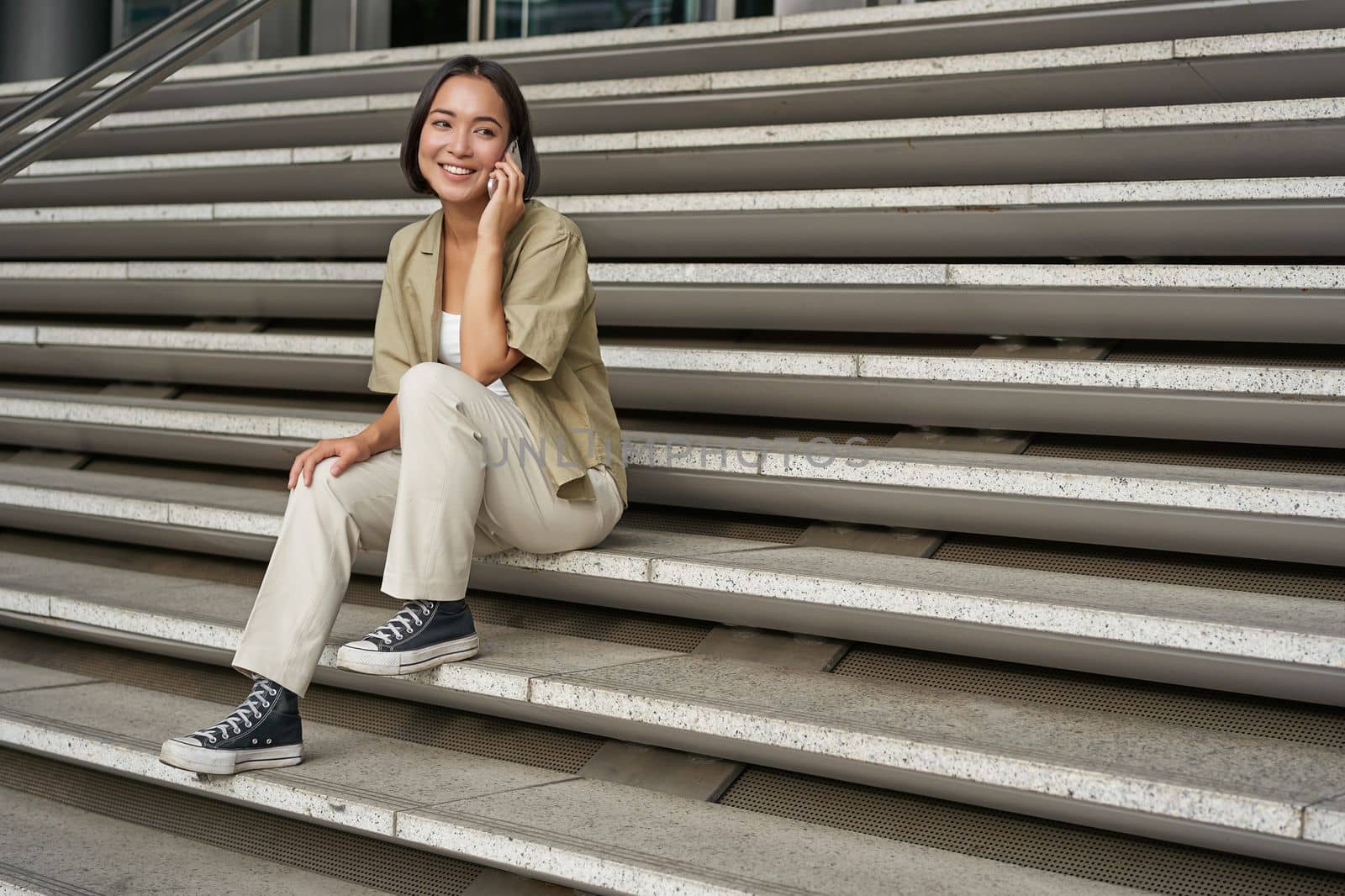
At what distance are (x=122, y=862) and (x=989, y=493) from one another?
5.48 feet

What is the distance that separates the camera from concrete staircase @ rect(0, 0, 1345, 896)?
193 cm

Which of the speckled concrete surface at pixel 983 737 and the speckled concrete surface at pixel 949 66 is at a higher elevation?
the speckled concrete surface at pixel 949 66

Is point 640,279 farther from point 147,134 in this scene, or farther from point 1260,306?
point 147,134

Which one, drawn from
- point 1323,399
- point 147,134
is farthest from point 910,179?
point 147,134

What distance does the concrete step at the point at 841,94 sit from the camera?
3.14 meters

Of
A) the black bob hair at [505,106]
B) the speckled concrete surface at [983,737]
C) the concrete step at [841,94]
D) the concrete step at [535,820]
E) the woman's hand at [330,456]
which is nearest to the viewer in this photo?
the speckled concrete surface at [983,737]

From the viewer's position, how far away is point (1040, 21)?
3686 mm

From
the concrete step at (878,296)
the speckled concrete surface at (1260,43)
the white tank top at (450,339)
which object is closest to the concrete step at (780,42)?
the speckled concrete surface at (1260,43)

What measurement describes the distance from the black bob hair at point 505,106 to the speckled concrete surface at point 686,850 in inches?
45.9

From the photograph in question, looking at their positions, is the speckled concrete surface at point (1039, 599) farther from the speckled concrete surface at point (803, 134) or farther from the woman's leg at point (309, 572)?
the speckled concrete surface at point (803, 134)

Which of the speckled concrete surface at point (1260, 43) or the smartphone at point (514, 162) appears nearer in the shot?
the smartphone at point (514, 162)

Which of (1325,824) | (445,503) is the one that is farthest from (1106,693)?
(445,503)

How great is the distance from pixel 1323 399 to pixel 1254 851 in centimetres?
95

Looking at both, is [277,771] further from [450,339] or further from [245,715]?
[450,339]
